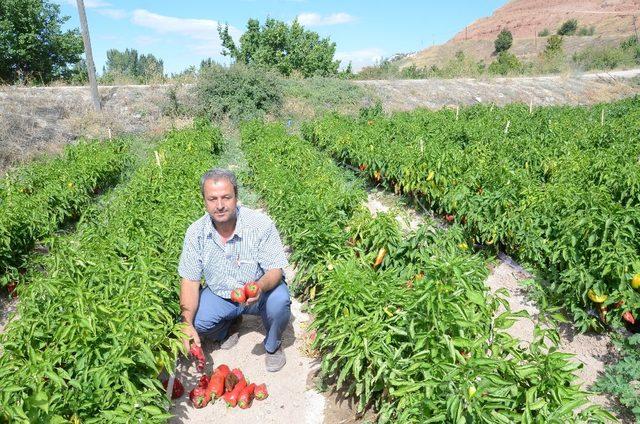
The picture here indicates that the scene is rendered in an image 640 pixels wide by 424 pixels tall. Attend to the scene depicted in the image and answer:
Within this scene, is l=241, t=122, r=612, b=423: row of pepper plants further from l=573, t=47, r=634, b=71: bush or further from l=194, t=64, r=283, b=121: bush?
l=573, t=47, r=634, b=71: bush

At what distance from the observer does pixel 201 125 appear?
550 inches

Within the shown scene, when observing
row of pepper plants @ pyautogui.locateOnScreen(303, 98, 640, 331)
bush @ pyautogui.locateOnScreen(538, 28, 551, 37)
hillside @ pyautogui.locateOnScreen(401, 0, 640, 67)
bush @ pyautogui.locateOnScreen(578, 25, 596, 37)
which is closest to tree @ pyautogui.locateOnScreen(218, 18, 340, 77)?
row of pepper plants @ pyautogui.locateOnScreen(303, 98, 640, 331)

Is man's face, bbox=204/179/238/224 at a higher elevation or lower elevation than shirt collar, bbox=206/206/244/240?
higher

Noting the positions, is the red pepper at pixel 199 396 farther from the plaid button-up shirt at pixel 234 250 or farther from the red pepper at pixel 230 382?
the plaid button-up shirt at pixel 234 250

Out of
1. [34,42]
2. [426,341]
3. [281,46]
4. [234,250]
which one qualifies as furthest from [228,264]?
[281,46]

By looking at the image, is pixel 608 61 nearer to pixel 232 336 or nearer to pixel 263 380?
pixel 232 336

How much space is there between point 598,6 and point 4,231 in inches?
3721

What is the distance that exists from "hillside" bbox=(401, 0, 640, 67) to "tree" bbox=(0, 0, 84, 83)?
5158 cm

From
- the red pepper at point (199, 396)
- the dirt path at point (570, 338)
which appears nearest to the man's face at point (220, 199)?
the red pepper at point (199, 396)

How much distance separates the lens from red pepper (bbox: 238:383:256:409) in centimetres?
297

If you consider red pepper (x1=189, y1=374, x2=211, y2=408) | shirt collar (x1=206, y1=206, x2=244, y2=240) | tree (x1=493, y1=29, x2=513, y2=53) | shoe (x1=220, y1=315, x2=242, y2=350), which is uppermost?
tree (x1=493, y1=29, x2=513, y2=53)

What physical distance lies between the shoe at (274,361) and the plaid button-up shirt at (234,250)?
648mm

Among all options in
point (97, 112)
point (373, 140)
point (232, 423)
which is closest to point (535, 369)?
point (232, 423)

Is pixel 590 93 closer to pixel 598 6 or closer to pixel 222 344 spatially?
pixel 222 344
